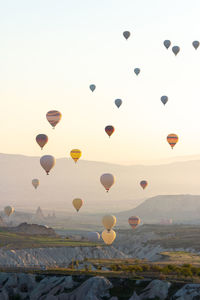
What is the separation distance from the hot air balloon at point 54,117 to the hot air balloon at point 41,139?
5.39m

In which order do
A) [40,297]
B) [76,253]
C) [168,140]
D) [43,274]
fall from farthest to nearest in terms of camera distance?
[76,253] → [168,140] → [43,274] → [40,297]

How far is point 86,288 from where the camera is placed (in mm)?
90438

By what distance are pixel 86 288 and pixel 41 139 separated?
2260 inches

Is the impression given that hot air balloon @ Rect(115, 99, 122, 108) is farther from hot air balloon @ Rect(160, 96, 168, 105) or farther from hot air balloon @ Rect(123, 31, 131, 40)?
hot air balloon @ Rect(123, 31, 131, 40)

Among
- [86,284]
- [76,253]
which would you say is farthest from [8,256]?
[86,284]

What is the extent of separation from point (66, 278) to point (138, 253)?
103208 millimetres

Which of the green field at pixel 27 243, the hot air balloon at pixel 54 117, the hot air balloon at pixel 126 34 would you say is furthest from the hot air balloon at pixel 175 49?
the green field at pixel 27 243

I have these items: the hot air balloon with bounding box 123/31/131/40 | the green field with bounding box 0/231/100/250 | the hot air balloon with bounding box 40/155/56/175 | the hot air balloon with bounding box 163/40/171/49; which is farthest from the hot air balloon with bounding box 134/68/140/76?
the green field with bounding box 0/231/100/250

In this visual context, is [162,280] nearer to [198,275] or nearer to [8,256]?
[198,275]

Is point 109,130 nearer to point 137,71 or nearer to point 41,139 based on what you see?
point 41,139

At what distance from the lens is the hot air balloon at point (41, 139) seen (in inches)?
5571

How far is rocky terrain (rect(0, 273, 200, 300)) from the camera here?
278 feet

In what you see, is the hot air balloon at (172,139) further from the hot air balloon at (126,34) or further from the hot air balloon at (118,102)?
the hot air balloon at (126,34)

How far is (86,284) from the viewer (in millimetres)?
91375
